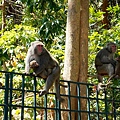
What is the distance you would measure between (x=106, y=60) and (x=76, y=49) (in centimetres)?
135

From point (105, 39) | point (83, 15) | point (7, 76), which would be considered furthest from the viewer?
point (105, 39)

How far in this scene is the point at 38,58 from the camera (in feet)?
18.2

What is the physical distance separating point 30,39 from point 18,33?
1.01 feet

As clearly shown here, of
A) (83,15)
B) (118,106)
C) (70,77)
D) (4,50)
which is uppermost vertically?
(83,15)

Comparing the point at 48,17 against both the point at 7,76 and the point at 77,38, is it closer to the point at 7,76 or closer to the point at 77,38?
the point at 77,38

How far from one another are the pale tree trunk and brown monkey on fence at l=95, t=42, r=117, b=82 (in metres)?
1.02

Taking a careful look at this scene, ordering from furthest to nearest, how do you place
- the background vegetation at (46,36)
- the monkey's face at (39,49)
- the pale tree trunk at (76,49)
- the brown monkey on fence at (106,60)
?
the background vegetation at (46,36)
the brown monkey on fence at (106,60)
the pale tree trunk at (76,49)
the monkey's face at (39,49)

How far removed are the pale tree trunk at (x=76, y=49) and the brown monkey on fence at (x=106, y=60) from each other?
1.02 m

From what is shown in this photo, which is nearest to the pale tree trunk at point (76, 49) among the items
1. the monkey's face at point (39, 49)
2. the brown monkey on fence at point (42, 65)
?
the brown monkey on fence at point (42, 65)

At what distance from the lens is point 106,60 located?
7.42 metres

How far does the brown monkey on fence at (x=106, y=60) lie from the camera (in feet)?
23.8

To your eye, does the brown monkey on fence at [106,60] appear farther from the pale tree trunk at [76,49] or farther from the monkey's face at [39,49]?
the monkey's face at [39,49]

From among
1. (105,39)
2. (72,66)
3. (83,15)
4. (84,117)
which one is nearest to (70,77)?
(72,66)

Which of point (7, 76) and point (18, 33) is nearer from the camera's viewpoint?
point (7, 76)
